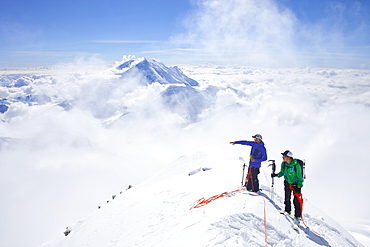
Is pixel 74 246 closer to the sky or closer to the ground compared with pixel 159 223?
closer to the ground

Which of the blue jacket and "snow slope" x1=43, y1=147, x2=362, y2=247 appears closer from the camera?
"snow slope" x1=43, y1=147, x2=362, y2=247

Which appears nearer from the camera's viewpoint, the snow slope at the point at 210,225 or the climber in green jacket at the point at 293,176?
the snow slope at the point at 210,225

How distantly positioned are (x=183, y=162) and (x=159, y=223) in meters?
18.1

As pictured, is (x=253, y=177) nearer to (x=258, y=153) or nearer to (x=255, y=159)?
(x=255, y=159)

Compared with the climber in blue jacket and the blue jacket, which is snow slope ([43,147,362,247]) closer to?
the climber in blue jacket

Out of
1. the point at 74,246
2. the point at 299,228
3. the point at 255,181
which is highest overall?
the point at 255,181

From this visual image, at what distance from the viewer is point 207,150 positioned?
104ft

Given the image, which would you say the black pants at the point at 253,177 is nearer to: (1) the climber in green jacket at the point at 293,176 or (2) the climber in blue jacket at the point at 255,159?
(2) the climber in blue jacket at the point at 255,159

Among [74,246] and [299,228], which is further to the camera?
[74,246]

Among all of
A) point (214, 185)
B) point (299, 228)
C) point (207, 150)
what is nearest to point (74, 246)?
point (214, 185)

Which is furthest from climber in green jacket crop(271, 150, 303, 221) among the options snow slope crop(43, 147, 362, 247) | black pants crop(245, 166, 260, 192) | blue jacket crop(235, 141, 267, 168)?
black pants crop(245, 166, 260, 192)

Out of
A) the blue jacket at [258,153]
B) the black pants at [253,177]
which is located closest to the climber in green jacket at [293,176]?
the blue jacket at [258,153]

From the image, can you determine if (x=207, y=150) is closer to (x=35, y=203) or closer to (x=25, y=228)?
(x=25, y=228)

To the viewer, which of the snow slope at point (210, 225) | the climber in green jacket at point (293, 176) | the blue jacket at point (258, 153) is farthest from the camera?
the blue jacket at point (258, 153)
